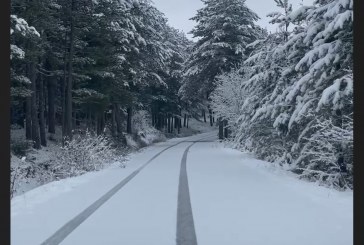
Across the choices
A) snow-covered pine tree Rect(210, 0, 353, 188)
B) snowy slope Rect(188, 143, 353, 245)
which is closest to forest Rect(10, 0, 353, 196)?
snow-covered pine tree Rect(210, 0, 353, 188)

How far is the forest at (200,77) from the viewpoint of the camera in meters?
12.3

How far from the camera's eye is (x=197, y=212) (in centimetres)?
903

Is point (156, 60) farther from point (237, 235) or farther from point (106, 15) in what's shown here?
point (237, 235)

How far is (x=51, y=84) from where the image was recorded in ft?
108

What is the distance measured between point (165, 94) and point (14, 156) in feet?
134

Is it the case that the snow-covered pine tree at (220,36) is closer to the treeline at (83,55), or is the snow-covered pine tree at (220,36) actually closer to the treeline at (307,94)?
the treeline at (83,55)

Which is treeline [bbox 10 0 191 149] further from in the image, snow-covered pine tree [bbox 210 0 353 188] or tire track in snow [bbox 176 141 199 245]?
tire track in snow [bbox 176 141 199 245]

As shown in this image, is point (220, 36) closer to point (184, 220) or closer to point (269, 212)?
point (269, 212)

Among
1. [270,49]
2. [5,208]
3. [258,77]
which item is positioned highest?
[270,49]

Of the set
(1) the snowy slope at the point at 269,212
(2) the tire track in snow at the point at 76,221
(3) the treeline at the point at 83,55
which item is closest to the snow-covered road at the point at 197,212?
(1) the snowy slope at the point at 269,212

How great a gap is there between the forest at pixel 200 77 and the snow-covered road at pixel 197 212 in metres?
1.68

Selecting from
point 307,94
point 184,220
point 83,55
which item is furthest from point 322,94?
point 83,55

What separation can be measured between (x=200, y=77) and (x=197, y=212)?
3688 cm

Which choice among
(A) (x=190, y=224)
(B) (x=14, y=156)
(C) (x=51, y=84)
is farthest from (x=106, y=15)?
(A) (x=190, y=224)
